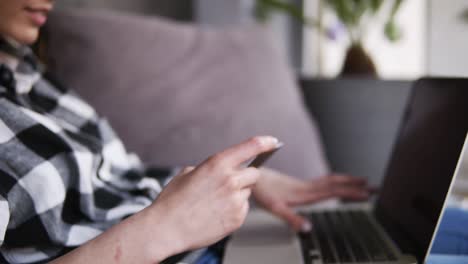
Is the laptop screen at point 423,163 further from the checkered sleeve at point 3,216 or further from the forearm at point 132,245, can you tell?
the checkered sleeve at point 3,216

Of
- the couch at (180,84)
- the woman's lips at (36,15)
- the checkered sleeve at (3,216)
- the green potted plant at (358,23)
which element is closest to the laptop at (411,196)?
the couch at (180,84)

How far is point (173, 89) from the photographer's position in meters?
0.97

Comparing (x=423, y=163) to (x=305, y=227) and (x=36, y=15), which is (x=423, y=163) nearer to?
(x=305, y=227)

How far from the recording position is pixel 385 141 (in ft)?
3.75

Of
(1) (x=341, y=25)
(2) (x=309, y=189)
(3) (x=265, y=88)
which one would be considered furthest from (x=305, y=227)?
(1) (x=341, y=25)

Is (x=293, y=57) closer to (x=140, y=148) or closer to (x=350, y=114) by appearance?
(x=350, y=114)

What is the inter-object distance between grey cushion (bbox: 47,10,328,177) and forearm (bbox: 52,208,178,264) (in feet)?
1.42

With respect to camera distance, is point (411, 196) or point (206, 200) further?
point (411, 196)

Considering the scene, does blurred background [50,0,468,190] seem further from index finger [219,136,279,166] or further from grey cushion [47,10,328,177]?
index finger [219,136,279,166]

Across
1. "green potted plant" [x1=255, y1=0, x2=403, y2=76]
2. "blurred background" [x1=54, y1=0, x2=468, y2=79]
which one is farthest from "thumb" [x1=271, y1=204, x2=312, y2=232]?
"green potted plant" [x1=255, y1=0, x2=403, y2=76]

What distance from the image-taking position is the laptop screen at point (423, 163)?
53cm

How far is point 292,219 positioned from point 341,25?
0.97 meters

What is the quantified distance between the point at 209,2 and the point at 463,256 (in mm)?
1223

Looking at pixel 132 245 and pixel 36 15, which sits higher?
pixel 36 15
